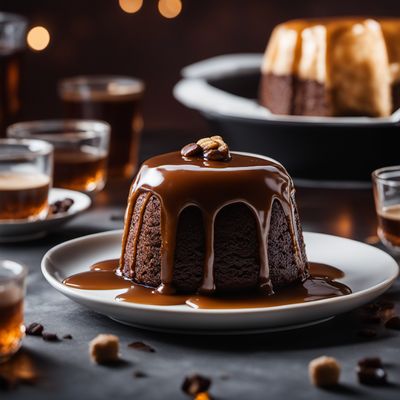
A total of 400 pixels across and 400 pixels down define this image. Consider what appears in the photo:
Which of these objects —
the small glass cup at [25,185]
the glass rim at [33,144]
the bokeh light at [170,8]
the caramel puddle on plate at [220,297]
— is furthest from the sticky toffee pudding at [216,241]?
the bokeh light at [170,8]

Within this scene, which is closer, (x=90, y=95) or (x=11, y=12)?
(x=90, y=95)

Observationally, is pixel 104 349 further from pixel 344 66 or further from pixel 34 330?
pixel 344 66

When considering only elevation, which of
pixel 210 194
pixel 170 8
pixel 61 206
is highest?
pixel 170 8

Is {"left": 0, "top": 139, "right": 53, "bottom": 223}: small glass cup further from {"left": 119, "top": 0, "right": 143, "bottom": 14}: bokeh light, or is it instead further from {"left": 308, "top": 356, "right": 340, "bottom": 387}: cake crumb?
{"left": 119, "top": 0, "right": 143, "bottom": 14}: bokeh light

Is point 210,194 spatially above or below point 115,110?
above

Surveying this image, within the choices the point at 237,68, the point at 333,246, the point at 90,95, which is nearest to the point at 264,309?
the point at 333,246

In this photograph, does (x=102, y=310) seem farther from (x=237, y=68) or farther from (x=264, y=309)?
(x=237, y=68)

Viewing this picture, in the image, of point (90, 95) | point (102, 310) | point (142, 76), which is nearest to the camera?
point (102, 310)

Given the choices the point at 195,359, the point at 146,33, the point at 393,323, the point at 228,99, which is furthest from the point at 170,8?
the point at 195,359
